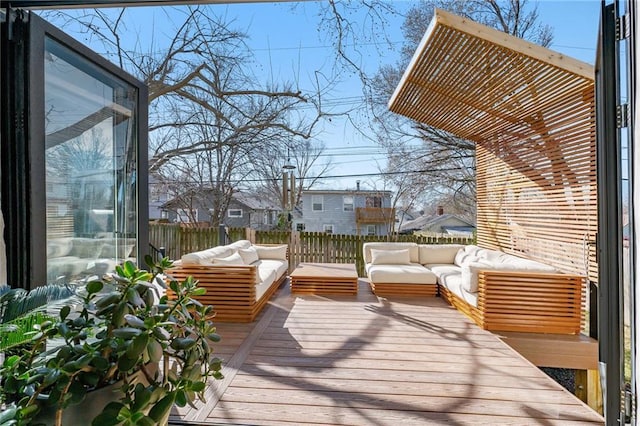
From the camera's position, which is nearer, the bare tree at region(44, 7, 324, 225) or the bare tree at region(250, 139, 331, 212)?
the bare tree at region(44, 7, 324, 225)

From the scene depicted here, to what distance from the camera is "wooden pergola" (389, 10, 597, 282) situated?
3.52 meters

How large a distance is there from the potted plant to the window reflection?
79 centimetres

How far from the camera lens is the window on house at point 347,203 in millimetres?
12723

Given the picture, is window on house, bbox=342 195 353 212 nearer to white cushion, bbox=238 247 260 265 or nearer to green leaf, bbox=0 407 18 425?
white cushion, bbox=238 247 260 265

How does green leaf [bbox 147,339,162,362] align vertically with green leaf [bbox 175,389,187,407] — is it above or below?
above

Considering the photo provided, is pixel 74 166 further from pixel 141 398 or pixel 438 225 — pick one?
pixel 438 225

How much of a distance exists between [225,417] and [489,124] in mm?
5374

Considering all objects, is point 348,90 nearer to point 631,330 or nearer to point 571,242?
point 571,242

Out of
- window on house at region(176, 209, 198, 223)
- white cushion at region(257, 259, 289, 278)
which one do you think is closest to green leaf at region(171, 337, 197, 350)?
white cushion at region(257, 259, 289, 278)

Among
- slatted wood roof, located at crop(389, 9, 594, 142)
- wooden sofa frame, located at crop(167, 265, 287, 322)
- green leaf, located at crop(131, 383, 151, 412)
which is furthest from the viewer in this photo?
wooden sofa frame, located at crop(167, 265, 287, 322)

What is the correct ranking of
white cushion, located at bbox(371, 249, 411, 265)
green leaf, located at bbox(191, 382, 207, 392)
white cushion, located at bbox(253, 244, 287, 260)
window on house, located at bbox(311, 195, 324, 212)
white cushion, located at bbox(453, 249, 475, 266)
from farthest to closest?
window on house, located at bbox(311, 195, 324, 212), white cushion, located at bbox(253, 244, 287, 260), white cushion, located at bbox(371, 249, 411, 265), white cushion, located at bbox(453, 249, 475, 266), green leaf, located at bbox(191, 382, 207, 392)

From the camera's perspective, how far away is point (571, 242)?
13.8 ft

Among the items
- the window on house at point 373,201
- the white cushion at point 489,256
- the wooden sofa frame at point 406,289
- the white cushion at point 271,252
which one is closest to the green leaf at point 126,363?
the wooden sofa frame at point 406,289

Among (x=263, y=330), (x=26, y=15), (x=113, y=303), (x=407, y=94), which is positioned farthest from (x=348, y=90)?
(x=113, y=303)
